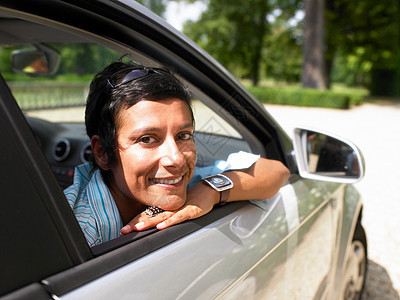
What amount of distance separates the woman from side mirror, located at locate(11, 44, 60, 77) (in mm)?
1729

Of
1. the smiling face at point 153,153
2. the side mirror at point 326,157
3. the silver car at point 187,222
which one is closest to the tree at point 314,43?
the silver car at point 187,222

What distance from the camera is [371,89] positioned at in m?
35.1

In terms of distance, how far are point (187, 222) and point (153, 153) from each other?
0.27 metres

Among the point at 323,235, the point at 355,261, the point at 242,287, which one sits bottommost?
the point at 355,261

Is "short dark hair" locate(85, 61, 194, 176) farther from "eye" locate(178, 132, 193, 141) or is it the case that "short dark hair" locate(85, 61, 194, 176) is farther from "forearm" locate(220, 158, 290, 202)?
"forearm" locate(220, 158, 290, 202)

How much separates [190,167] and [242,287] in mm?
458

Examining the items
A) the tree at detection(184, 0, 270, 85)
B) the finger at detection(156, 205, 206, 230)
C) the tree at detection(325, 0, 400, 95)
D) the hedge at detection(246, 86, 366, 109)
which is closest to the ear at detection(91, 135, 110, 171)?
the finger at detection(156, 205, 206, 230)

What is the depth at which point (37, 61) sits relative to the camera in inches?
114

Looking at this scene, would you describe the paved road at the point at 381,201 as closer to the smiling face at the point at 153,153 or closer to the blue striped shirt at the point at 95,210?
the smiling face at the point at 153,153

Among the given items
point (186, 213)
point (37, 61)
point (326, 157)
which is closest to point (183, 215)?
point (186, 213)

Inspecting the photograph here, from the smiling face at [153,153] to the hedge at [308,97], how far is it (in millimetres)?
19574

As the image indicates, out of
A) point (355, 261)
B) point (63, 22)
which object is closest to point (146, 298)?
point (63, 22)

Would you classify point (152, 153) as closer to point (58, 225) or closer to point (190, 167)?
point (190, 167)

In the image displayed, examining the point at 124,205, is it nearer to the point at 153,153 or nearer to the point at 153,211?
the point at 153,211
